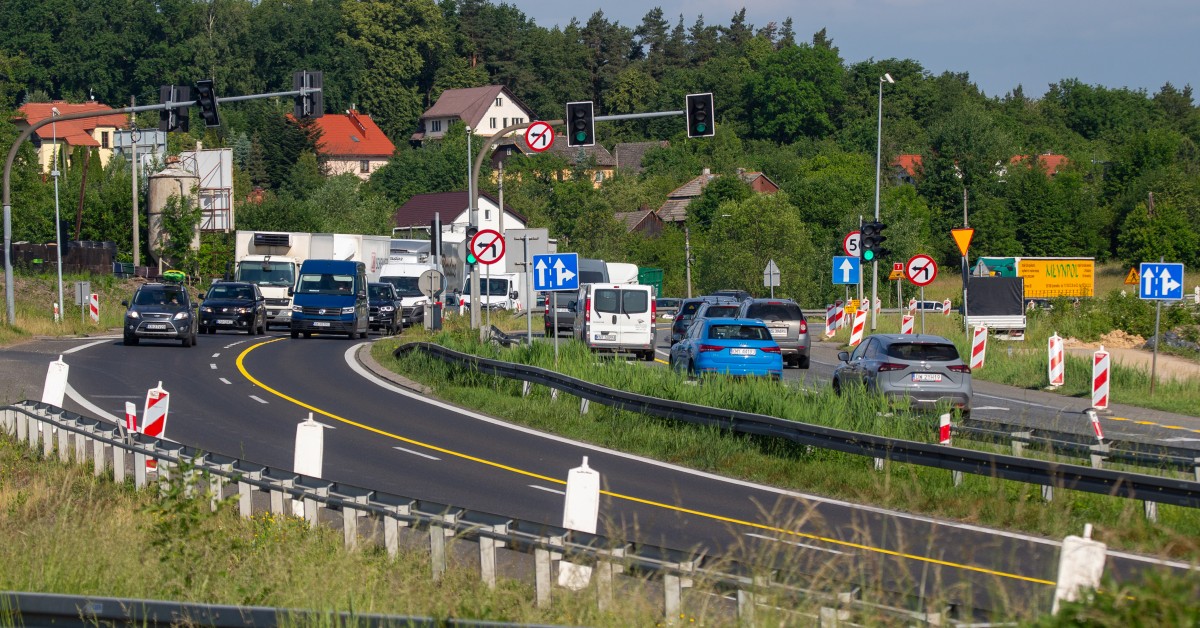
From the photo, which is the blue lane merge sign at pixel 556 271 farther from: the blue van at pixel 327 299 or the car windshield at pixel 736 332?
the blue van at pixel 327 299

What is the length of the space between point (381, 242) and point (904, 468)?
140 ft

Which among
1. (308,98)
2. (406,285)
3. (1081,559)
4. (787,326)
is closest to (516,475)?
(1081,559)

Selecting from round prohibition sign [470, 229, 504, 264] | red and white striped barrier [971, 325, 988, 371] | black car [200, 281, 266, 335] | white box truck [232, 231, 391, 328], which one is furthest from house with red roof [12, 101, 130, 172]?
red and white striped barrier [971, 325, 988, 371]

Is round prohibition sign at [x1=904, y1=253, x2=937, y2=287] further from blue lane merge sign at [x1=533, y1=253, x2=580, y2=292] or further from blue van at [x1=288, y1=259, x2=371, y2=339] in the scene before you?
blue van at [x1=288, y1=259, x2=371, y2=339]

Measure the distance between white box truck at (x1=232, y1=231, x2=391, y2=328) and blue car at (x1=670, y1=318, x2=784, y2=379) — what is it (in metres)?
24.5

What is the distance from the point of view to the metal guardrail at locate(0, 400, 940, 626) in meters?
6.59

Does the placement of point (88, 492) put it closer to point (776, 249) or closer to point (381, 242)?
point (381, 242)

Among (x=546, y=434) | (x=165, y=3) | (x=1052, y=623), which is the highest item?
(x=165, y=3)

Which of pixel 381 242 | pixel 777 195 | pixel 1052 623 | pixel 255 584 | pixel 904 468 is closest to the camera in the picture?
pixel 1052 623

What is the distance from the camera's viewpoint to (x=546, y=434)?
67.6 ft

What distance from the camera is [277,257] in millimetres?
50312

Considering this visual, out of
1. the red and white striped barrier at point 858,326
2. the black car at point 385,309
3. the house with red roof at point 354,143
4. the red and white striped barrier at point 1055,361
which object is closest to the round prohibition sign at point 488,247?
the red and white striped barrier at point 1055,361

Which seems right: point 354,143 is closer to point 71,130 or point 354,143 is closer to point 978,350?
point 71,130

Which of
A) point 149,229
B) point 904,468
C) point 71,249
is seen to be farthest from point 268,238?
point 904,468
